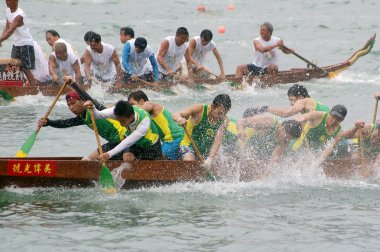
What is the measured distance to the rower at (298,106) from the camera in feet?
40.0

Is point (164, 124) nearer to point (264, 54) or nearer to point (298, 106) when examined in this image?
point (298, 106)

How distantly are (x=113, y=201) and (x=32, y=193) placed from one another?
3.23 feet

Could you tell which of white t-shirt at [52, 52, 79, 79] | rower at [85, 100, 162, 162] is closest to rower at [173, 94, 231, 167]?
rower at [85, 100, 162, 162]

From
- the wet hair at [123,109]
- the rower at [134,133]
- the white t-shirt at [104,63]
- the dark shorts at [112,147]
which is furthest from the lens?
the white t-shirt at [104,63]

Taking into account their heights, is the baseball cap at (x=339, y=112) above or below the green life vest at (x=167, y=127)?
above

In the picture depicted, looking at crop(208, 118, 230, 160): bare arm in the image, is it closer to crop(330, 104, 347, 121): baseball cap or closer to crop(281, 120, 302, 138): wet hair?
crop(281, 120, 302, 138): wet hair

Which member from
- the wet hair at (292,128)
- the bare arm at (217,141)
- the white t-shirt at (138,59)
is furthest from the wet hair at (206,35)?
the bare arm at (217,141)

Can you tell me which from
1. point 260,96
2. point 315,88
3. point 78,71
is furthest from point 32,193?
point 315,88

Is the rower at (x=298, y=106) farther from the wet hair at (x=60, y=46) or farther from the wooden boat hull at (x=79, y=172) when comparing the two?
the wet hair at (x=60, y=46)

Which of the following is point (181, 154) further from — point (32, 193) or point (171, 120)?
point (32, 193)

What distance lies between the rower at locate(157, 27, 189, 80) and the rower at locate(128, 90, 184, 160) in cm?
665

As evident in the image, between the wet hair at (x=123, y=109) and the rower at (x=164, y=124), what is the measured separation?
2.15 feet

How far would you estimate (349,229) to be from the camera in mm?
9969

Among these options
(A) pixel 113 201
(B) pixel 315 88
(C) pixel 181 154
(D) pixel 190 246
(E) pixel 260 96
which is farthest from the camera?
(B) pixel 315 88
